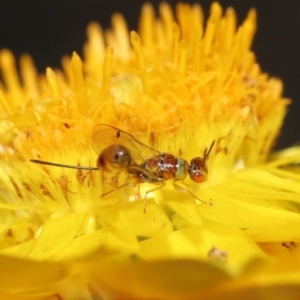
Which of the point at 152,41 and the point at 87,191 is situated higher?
the point at 152,41

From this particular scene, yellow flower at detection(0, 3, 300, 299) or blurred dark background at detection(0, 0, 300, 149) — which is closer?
yellow flower at detection(0, 3, 300, 299)

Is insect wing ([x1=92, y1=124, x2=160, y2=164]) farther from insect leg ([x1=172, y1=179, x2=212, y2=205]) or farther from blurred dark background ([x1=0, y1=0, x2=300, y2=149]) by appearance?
blurred dark background ([x1=0, y1=0, x2=300, y2=149])

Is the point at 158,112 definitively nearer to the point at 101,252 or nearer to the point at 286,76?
the point at 101,252

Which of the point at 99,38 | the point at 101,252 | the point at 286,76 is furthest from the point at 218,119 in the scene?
the point at 286,76

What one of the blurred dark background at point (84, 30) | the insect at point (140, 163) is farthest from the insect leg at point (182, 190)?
the blurred dark background at point (84, 30)

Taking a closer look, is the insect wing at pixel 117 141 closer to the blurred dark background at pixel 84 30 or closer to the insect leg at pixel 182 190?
the insect leg at pixel 182 190

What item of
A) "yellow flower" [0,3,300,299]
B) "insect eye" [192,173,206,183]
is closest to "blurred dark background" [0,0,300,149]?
"yellow flower" [0,3,300,299]
